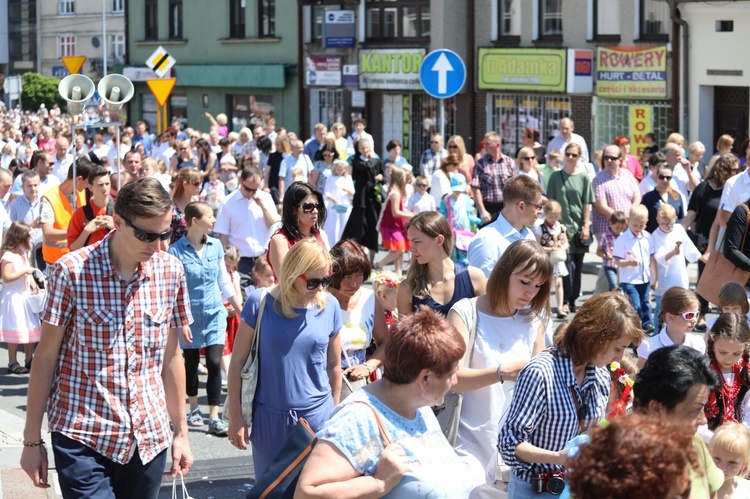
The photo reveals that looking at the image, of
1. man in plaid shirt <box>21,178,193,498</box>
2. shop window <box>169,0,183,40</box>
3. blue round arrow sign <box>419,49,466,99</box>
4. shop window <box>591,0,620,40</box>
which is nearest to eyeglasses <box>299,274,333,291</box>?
man in plaid shirt <box>21,178,193,498</box>

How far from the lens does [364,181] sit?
1677cm

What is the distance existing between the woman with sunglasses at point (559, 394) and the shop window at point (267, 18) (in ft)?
106

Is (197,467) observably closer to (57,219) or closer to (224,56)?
(57,219)

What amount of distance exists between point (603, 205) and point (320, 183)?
5.73m

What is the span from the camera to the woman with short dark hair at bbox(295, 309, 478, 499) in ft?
13.0

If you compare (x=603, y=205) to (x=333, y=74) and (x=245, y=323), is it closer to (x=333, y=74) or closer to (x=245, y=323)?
(x=245, y=323)

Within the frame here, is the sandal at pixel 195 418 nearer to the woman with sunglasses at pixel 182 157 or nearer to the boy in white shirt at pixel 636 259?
the boy in white shirt at pixel 636 259

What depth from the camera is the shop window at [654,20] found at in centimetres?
2453

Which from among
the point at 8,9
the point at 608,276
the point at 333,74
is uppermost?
the point at 8,9

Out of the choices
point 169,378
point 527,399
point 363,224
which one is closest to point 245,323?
point 169,378

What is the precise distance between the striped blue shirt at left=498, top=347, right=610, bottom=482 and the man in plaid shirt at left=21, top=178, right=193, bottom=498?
4.66 feet

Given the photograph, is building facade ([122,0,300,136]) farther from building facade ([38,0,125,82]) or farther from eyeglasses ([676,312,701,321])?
eyeglasses ([676,312,701,321])

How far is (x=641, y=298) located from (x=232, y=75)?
26725mm

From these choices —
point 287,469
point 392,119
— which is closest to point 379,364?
point 287,469
